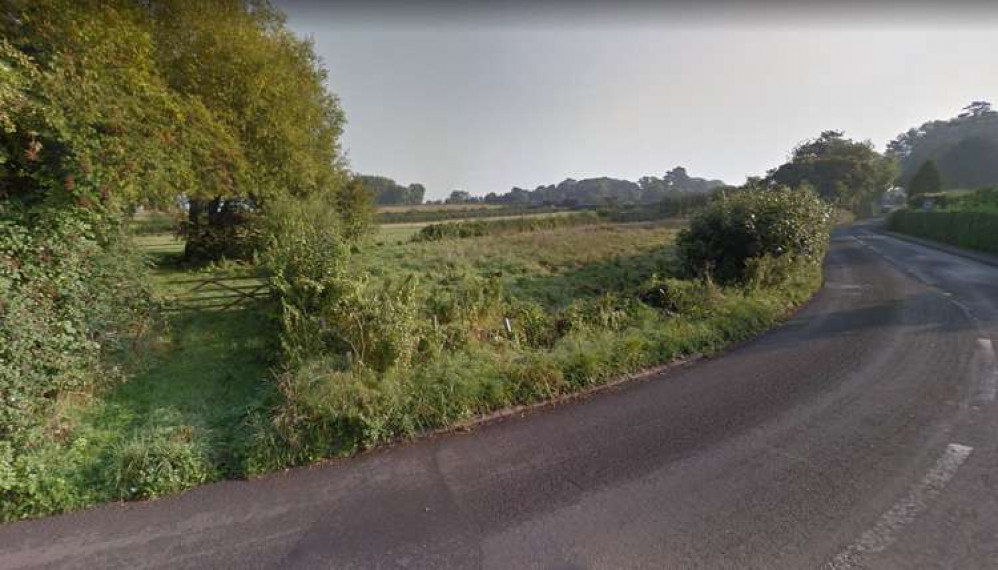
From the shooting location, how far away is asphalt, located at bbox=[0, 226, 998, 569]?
8.52 feet

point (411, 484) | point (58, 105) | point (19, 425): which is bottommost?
point (411, 484)

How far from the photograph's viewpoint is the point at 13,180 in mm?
4840

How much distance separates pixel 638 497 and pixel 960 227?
2820 centimetres

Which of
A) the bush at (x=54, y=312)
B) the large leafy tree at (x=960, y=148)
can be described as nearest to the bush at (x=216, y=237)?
the bush at (x=54, y=312)

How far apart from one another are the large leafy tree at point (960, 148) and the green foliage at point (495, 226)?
58306 mm

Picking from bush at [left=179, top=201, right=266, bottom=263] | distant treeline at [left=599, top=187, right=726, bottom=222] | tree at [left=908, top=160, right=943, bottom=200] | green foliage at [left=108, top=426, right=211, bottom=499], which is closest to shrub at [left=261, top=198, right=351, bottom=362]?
green foliage at [left=108, top=426, right=211, bottom=499]

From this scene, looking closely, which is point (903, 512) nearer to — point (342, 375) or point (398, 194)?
point (342, 375)

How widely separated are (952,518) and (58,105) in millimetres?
9108

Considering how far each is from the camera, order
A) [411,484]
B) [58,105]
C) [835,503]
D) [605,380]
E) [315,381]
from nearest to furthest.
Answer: [835,503]
[411,484]
[315,381]
[58,105]
[605,380]

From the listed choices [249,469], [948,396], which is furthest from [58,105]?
[948,396]

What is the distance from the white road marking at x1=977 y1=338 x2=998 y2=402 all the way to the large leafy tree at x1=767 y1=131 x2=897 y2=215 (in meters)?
51.1

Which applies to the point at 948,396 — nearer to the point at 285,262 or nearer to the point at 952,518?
the point at 952,518

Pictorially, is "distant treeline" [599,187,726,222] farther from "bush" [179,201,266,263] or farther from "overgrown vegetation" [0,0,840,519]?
"bush" [179,201,266,263]

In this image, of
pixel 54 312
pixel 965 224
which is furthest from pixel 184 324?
pixel 965 224
